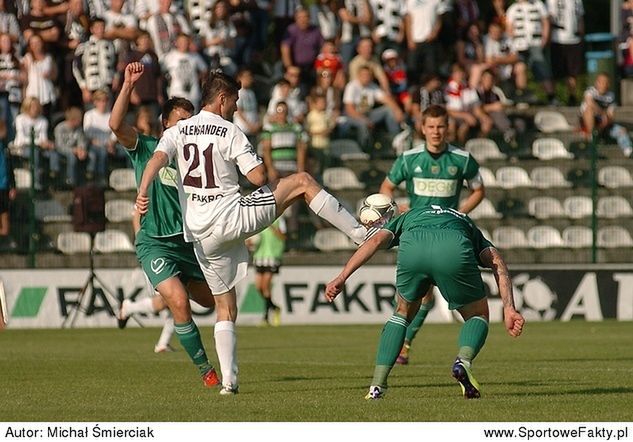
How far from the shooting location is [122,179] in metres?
24.4

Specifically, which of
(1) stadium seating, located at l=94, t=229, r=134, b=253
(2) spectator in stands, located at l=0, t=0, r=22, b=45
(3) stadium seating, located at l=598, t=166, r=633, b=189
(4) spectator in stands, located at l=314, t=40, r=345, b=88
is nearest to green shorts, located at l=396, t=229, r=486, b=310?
(1) stadium seating, located at l=94, t=229, r=134, b=253

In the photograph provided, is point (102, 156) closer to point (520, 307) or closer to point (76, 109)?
point (76, 109)

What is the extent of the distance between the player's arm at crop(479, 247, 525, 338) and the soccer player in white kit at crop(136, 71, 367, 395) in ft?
3.84

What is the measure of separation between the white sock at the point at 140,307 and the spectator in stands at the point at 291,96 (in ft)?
27.1

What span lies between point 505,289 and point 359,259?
3.38ft

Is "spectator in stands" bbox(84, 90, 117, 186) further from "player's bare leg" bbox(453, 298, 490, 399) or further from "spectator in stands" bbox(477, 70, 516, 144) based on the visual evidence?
"player's bare leg" bbox(453, 298, 490, 399)

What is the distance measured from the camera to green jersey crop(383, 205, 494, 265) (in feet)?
34.9

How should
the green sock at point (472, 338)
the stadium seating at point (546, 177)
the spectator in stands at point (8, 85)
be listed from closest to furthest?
the green sock at point (472, 338) → the spectator in stands at point (8, 85) → the stadium seating at point (546, 177)

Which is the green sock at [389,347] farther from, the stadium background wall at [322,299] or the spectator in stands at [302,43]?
the spectator in stands at [302,43]

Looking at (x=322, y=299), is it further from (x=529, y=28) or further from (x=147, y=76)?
(x=529, y=28)

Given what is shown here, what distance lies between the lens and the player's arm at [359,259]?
10055mm

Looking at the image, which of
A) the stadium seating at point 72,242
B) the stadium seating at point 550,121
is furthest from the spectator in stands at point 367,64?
the stadium seating at point 72,242
